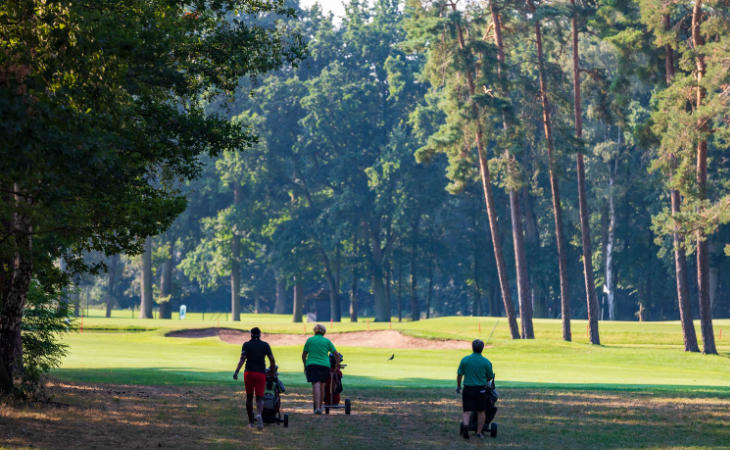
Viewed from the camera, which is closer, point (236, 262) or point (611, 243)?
point (611, 243)

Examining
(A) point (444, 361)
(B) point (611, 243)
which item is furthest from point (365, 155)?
(A) point (444, 361)

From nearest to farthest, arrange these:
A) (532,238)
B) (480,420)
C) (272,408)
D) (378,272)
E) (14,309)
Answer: (480,420)
(272,408)
(14,309)
(532,238)
(378,272)

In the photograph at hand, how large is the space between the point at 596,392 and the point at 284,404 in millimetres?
7843

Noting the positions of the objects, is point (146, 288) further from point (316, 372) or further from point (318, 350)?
point (318, 350)

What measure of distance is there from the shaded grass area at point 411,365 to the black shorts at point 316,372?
27.0 ft

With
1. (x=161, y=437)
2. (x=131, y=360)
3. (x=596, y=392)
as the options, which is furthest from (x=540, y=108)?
(x=161, y=437)

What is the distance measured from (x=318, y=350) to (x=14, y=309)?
539 centimetres

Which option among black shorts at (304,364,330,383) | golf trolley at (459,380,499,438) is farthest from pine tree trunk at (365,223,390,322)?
golf trolley at (459,380,499,438)

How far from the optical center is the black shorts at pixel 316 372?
56.7 ft

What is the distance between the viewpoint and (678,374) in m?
33.2

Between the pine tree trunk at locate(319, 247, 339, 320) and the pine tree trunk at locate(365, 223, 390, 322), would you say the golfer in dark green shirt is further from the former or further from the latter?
the pine tree trunk at locate(319, 247, 339, 320)

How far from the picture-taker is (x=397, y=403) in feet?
69.1

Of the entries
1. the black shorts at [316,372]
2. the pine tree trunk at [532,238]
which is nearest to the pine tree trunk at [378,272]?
the pine tree trunk at [532,238]

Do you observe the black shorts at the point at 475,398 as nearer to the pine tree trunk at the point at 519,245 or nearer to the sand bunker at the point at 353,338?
the sand bunker at the point at 353,338
